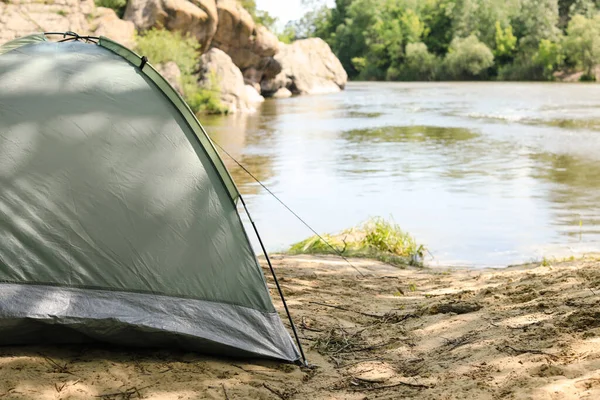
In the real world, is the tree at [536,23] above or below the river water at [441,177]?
above

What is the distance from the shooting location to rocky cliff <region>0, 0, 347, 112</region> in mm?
25188

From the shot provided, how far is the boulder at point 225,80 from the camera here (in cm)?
3192

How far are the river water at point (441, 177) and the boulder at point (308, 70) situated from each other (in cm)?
2199

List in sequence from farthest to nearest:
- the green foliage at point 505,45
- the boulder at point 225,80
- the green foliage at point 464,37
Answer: the green foliage at point 505,45
the green foliage at point 464,37
the boulder at point 225,80

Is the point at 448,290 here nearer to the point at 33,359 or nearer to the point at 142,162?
the point at 142,162

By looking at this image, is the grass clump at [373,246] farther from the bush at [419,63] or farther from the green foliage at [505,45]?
the bush at [419,63]

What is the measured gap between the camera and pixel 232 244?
4410 mm

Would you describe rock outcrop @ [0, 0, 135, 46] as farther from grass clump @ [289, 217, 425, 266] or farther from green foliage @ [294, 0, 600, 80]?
green foliage @ [294, 0, 600, 80]

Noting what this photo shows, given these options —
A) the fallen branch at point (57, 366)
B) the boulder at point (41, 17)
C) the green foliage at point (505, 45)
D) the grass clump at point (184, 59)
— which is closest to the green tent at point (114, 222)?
the fallen branch at point (57, 366)

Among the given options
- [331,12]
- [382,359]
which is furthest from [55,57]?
[331,12]

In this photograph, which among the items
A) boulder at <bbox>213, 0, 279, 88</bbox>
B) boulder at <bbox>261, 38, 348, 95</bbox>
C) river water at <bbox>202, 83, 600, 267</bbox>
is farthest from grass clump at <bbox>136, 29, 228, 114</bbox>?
boulder at <bbox>261, 38, 348, 95</bbox>

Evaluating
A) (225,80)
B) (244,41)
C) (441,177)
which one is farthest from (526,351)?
(244,41)

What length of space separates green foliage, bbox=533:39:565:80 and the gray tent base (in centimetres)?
5980

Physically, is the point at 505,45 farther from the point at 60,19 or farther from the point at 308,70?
the point at 60,19
